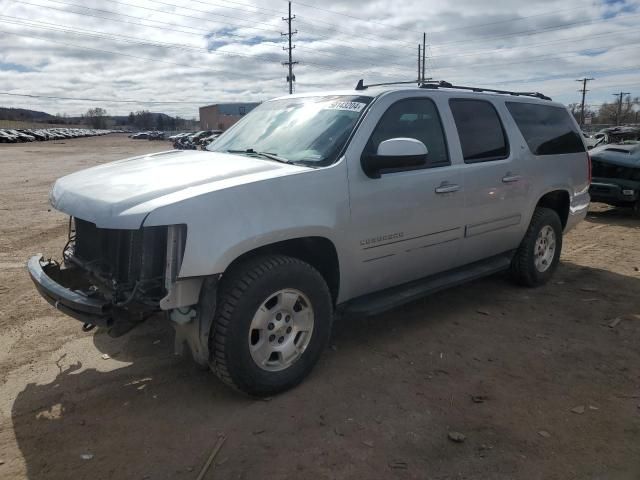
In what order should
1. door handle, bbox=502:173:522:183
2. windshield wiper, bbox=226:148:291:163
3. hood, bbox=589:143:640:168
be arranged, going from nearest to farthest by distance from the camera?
windshield wiper, bbox=226:148:291:163 → door handle, bbox=502:173:522:183 → hood, bbox=589:143:640:168

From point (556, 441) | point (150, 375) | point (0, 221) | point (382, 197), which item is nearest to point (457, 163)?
point (382, 197)

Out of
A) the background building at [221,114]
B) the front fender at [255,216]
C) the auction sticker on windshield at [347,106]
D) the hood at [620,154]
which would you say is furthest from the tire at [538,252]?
the background building at [221,114]

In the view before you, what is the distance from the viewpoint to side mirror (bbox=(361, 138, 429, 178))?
11.5ft

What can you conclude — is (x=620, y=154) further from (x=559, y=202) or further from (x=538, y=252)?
(x=538, y=252)

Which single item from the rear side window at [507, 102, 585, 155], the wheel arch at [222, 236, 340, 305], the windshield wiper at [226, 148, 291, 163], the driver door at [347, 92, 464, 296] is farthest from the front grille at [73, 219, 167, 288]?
the rear side window at [507, 102, 585, 155]

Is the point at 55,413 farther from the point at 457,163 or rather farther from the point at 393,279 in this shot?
the point at 457,163

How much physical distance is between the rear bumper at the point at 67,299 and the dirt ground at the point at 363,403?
24.9 inches

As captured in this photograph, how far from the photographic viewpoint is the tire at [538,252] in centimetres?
546

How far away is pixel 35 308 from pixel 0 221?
196 inches

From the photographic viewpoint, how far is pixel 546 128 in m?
5.56

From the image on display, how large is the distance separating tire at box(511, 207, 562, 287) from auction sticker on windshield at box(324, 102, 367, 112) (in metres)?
2.59

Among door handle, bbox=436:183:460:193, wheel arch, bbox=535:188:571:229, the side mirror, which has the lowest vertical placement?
wheel arch, bbox=535:188:571:229

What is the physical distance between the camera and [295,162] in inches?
141

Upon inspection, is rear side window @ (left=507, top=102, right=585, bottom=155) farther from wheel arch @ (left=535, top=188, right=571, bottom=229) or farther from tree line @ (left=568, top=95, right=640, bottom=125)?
tree line @ (left=568, top=95, right=640, bottom=125)
